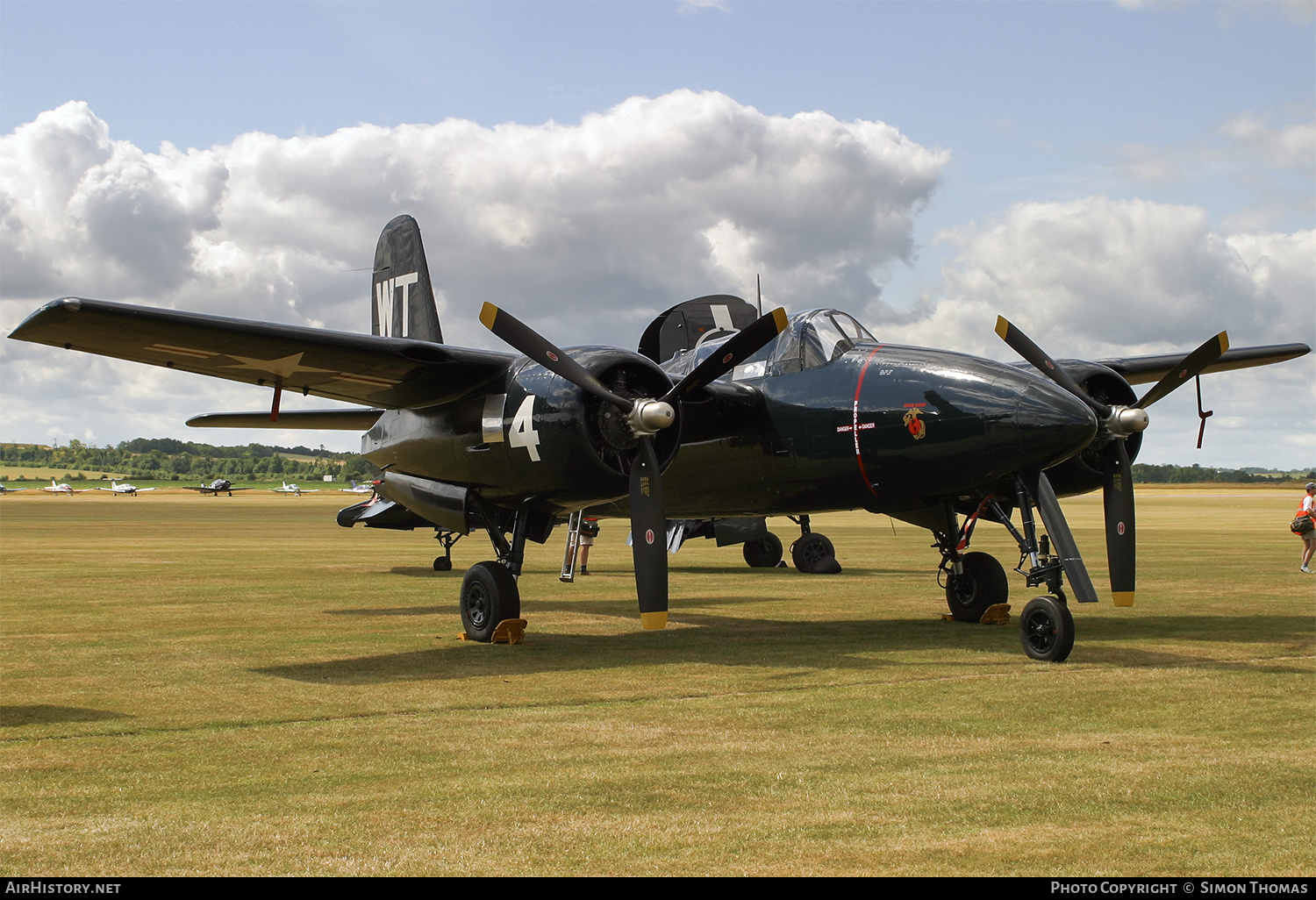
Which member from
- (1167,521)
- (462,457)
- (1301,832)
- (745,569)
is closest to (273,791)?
(1301,832)

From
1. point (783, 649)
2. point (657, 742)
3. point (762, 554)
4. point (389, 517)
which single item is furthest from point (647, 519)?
point (389, 517)

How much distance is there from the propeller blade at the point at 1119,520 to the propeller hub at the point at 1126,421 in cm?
42

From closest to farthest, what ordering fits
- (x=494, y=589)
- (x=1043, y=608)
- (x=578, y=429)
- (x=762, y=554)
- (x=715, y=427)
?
(x=1043, y=608) → (x=578, y=429) → (x=494, y=589) → (x=715, y=427) → (x=762, y=554)

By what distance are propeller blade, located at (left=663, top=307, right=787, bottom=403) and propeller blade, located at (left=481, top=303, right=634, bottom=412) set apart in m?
0.74

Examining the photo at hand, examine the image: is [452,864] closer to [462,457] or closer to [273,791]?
[273,791]

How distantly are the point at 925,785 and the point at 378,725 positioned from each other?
440 cm

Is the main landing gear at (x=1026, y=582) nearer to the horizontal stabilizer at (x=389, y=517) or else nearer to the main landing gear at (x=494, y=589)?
the main landing gear at (x=494, y=589)

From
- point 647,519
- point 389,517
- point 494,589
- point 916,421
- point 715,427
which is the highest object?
point 715,427

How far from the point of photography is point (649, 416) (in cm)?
1233

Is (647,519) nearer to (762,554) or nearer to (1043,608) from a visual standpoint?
(1043,608)

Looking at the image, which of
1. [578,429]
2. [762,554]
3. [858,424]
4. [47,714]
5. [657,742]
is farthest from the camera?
[762,554]

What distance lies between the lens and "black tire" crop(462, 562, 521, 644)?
14.1m

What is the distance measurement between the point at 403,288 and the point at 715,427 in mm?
6839

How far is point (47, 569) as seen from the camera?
2675 cm
